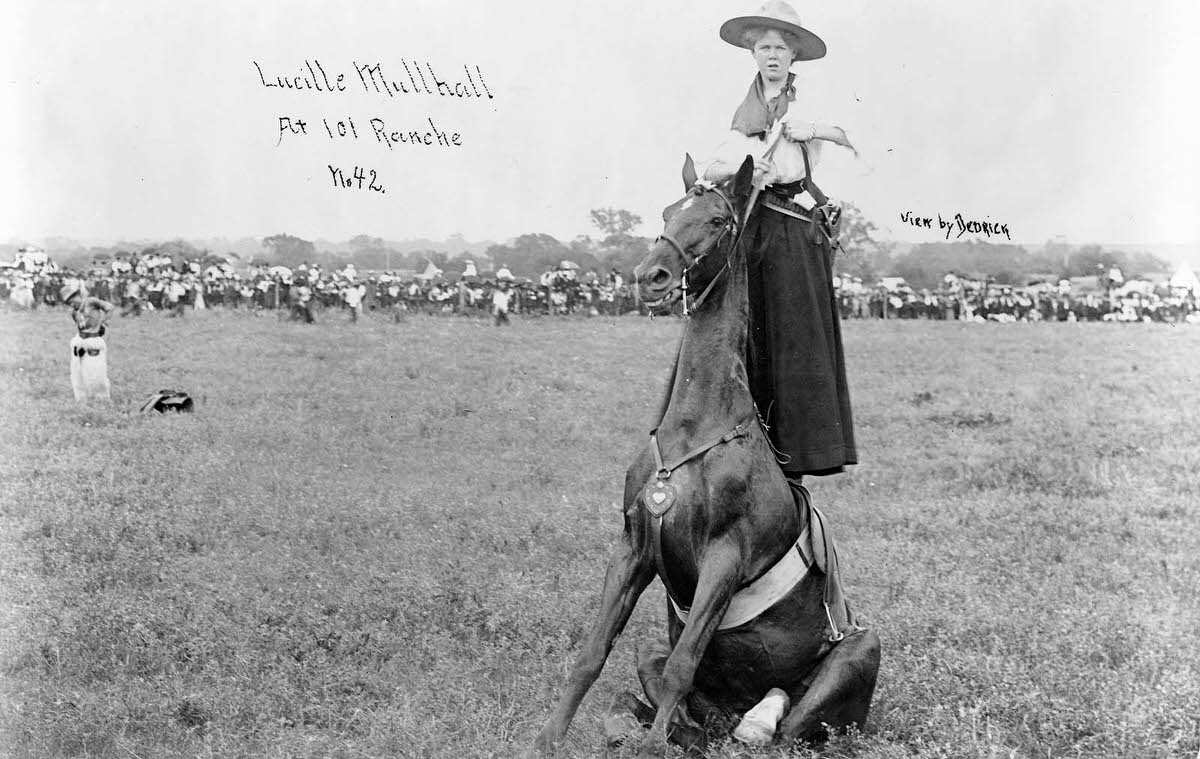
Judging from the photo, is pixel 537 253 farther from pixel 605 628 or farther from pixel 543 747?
pixel 543 747

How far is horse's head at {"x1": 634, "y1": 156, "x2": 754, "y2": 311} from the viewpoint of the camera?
471 centimetres

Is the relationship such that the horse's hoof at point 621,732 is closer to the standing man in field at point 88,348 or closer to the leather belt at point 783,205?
the leather belt at point 783,205

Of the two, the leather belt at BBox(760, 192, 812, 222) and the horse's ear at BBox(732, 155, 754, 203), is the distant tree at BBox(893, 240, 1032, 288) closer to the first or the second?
the leather belt at BBox(760, 192, 812, 222)

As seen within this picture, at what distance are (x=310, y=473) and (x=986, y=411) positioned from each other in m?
10.2

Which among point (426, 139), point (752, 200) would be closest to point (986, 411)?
point (426, 139)

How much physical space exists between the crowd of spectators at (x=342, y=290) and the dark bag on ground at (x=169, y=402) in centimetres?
144

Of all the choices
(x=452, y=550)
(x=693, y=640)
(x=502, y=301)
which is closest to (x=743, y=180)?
(x=693, y=640)

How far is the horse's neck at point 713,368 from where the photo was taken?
5125mm

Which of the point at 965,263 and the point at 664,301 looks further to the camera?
the point at 965,263

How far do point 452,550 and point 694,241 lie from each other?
5.31m

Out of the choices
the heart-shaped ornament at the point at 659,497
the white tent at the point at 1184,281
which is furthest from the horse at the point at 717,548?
the white tent at the point at 1184,281

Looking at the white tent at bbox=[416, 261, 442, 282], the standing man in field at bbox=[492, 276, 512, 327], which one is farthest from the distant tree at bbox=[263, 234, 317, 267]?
the standing man in field at bbox=[492, 276, 512, 327]

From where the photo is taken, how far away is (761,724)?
5.32 m

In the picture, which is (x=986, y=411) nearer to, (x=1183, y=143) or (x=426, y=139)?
(x=1183, y=143)
